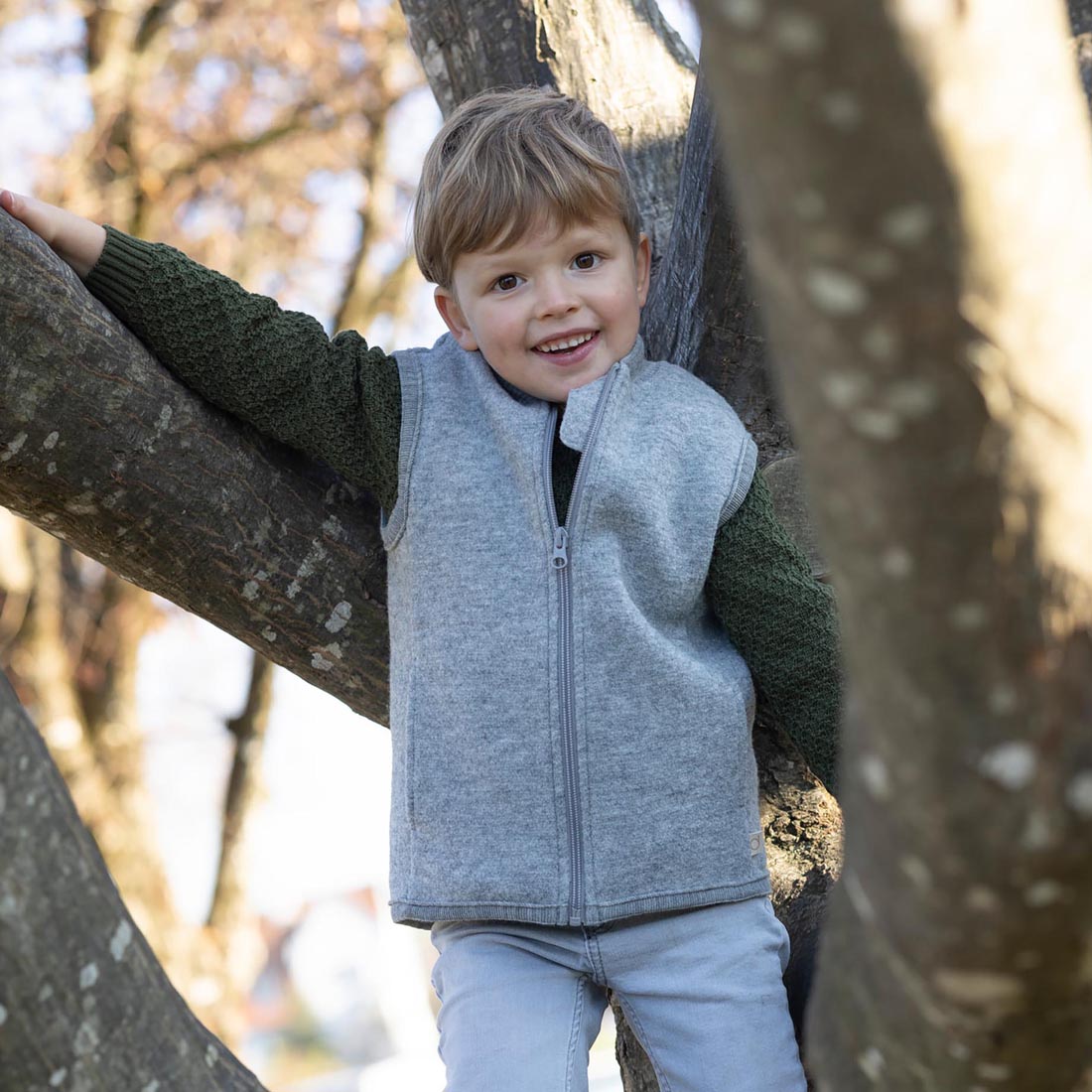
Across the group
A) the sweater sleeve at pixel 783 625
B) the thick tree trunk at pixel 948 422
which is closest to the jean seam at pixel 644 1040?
the sweater sleeve at pixel 783 625

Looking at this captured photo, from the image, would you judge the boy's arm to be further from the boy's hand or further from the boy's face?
the boy's face

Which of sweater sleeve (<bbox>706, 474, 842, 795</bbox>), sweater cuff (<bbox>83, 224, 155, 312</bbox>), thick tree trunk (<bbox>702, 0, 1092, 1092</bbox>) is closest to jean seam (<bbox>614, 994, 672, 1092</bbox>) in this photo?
sweater sleeve (<bbox>706, 474, 842, 795</bbox>)

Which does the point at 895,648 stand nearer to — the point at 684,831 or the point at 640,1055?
the point at 684,831

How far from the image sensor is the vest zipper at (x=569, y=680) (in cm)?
183

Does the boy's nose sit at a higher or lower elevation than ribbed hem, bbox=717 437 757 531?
higher

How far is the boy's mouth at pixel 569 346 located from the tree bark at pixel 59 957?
1110mm

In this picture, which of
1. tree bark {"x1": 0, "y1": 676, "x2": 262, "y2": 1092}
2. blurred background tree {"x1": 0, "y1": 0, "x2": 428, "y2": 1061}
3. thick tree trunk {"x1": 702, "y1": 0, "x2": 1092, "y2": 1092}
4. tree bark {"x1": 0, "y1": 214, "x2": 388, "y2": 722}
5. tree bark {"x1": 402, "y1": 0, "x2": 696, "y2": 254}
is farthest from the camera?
blurred background tree {"x1": 0, "y1": 0, "x2": 428, "y2": 1061}

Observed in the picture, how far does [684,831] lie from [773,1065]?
0.33 m

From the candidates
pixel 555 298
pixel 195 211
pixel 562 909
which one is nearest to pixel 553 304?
pixel 555 298

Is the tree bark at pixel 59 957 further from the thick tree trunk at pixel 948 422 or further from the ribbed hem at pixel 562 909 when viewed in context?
the ribbed hem at pixel 562 909

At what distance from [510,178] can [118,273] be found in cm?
57

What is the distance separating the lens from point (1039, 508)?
2.38 feet

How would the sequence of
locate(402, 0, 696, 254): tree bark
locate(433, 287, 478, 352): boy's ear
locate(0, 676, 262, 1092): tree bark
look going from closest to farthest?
locate(0, 676, 262, 1092): tree bark, locate(433, 287, 478, 352): boy's ear, locate(402, 0, 696, 254): tree bark

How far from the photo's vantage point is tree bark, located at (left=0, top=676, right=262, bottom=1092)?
3.41 ft
